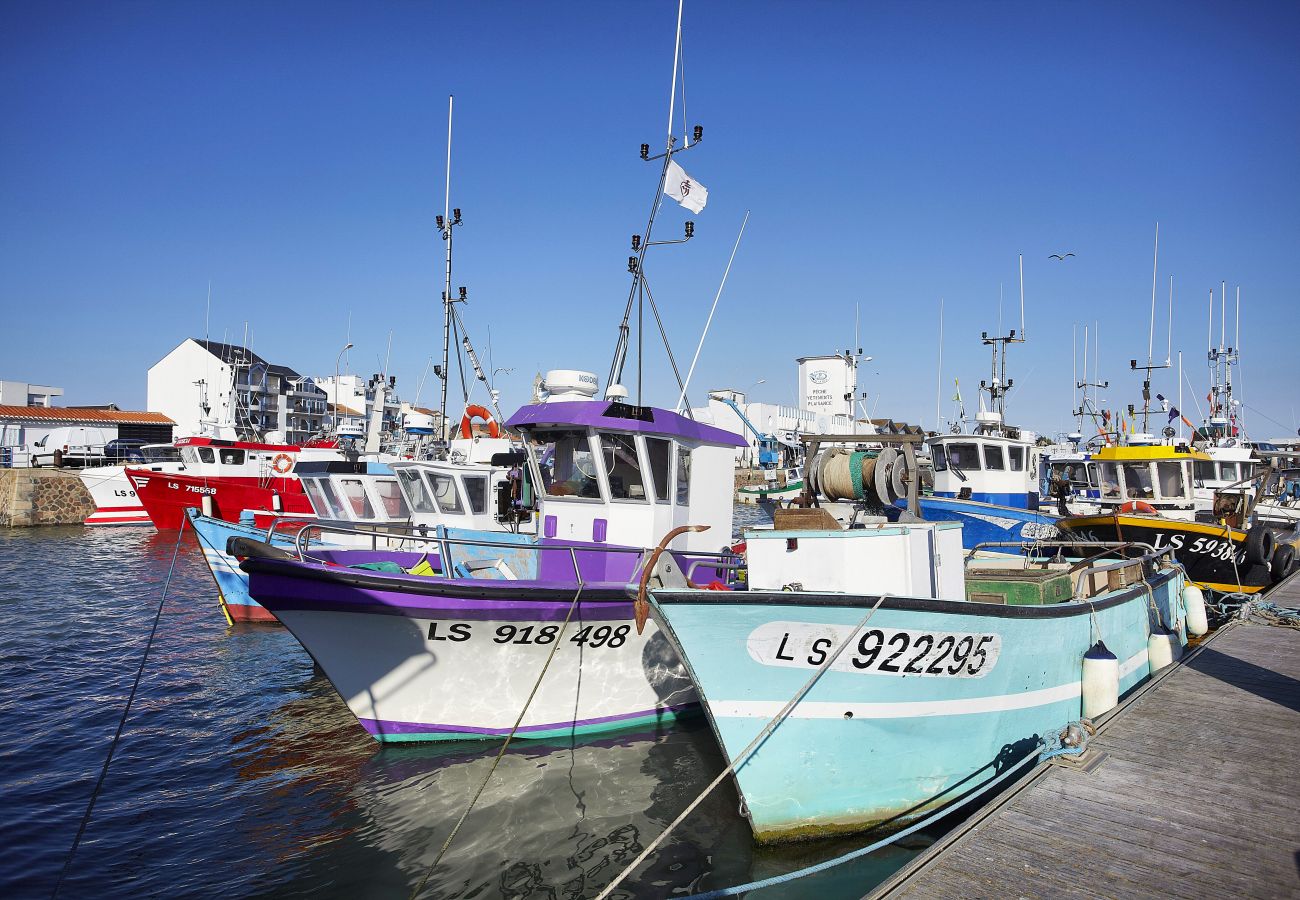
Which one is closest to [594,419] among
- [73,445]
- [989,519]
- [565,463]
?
[565,463]

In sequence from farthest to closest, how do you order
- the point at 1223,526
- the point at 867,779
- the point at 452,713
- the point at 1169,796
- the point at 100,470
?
the point at 100,470 → the point at 1223,526 → the point at 452,713 → the point at 867,779 → the point at 1169,796

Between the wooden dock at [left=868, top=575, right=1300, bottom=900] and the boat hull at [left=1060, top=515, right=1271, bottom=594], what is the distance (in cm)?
756

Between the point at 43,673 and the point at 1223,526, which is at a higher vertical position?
the point at 1223,526

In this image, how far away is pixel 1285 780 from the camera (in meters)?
5.69

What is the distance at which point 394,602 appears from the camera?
744 cm

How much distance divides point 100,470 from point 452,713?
33.7m

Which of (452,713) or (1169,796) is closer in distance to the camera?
(1169,796)

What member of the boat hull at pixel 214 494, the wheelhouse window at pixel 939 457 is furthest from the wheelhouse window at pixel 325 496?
the wheelhouse window at pixel 939 457

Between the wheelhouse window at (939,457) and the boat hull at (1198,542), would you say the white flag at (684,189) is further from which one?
the wheelhouse window at (939,457)

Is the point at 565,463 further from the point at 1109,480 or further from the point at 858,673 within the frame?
the point at 1109,480

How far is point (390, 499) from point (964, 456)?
13.3 metres

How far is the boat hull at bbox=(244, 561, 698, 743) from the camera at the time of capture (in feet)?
24.4

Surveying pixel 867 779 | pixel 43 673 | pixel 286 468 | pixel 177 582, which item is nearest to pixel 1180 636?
pixel 867 779

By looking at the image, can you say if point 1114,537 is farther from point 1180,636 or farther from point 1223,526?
point 1180,636
